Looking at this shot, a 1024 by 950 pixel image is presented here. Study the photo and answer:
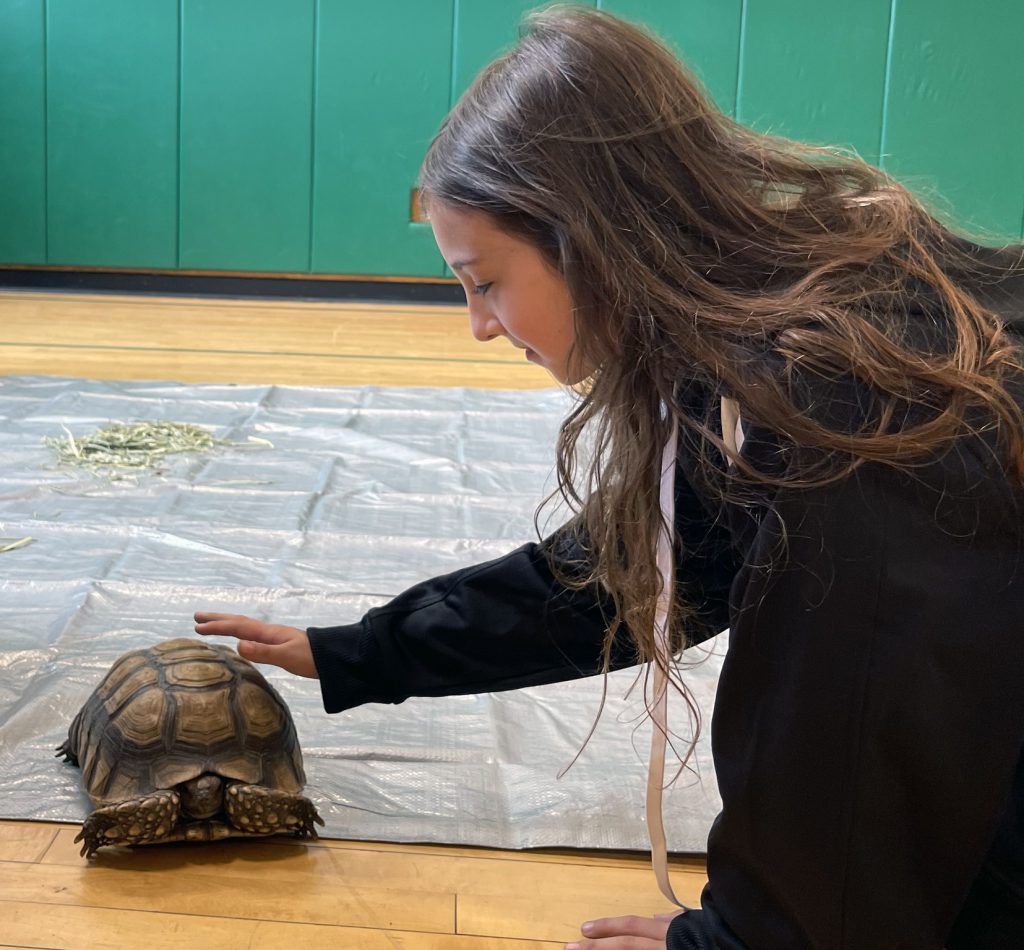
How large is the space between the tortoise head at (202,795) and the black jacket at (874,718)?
27.2 inches

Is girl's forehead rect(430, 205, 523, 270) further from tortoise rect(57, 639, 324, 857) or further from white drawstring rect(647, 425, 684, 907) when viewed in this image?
tortoise rect(57, 639, 324, 857)

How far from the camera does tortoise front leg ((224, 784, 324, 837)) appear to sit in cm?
169

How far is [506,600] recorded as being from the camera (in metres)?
1.63

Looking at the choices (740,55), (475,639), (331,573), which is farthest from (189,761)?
(740,55)

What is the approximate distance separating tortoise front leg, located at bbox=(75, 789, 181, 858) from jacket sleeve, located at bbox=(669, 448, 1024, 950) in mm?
786

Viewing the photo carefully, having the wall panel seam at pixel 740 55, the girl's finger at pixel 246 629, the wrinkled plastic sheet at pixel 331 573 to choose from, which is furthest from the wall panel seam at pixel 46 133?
the girl's finger at pixel 246 629

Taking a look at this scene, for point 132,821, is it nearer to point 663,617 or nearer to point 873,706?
point 663,617

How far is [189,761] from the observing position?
1.68m

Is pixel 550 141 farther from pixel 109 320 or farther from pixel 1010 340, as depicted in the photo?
pixel 109 320

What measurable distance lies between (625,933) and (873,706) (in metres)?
0.54

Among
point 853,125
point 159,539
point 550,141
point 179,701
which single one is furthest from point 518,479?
point 853,125

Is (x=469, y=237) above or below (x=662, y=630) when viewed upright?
above

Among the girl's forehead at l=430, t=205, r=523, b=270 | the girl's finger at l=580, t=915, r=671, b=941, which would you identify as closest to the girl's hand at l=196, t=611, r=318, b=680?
the girl's finger at l=580, t=915, r=671, b=941

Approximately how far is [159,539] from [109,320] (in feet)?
12.3
